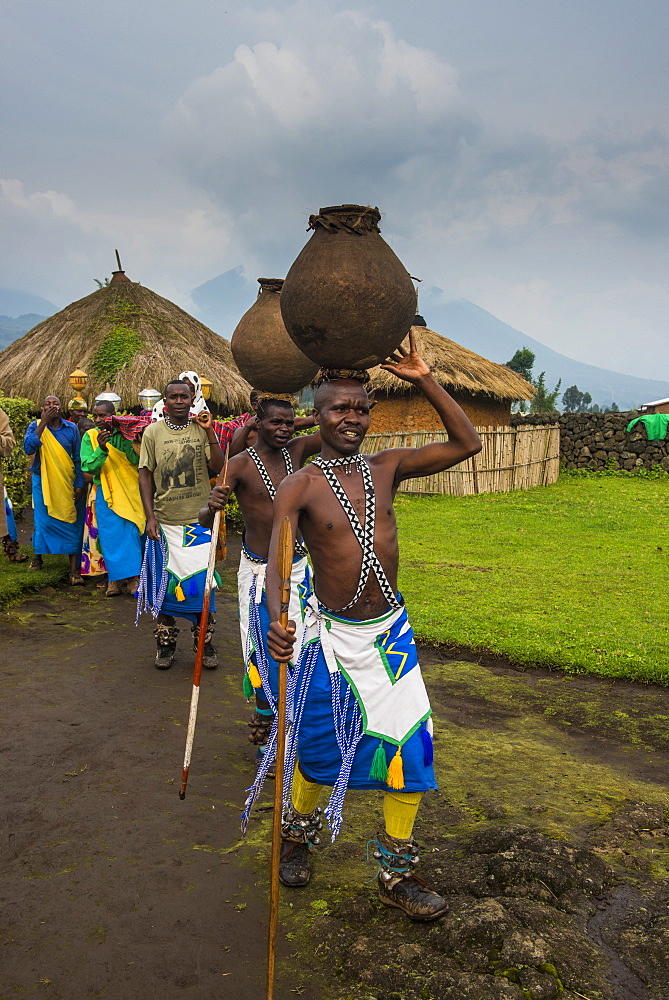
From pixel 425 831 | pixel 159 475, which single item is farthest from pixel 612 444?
pixel 425 831

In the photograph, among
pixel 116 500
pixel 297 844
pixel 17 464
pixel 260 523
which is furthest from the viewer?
pixel 17 464

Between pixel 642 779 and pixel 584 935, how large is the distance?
→ 152cm

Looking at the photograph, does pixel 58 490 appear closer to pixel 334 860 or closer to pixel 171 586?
pixel 171 586

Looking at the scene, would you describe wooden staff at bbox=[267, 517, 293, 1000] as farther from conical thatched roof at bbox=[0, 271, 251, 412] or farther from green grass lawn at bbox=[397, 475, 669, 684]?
conical thatched roof at bbox=[0, 271, 251, 412]

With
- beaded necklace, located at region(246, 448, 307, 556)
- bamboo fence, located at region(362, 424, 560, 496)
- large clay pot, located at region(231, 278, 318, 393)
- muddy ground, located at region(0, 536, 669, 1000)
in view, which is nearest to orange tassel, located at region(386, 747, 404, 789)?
muddy ground, located at region(0, 536, 669, 1000)

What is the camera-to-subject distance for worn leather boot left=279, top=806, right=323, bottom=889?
3.19 meters

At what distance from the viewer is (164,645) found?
19.5 ft

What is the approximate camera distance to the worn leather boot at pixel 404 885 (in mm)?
2889

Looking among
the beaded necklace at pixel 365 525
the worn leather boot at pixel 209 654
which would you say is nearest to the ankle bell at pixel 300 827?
the beaded necklace at pixel 365 525

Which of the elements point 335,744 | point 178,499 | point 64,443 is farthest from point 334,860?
point 64,443

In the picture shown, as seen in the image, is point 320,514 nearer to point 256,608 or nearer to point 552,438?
point 256,608

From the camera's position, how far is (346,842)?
3.53 metres

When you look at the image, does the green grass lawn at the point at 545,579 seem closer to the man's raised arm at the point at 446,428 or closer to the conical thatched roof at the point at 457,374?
the man's raised arm at the point at 446,428

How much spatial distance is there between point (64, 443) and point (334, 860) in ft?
20.8
